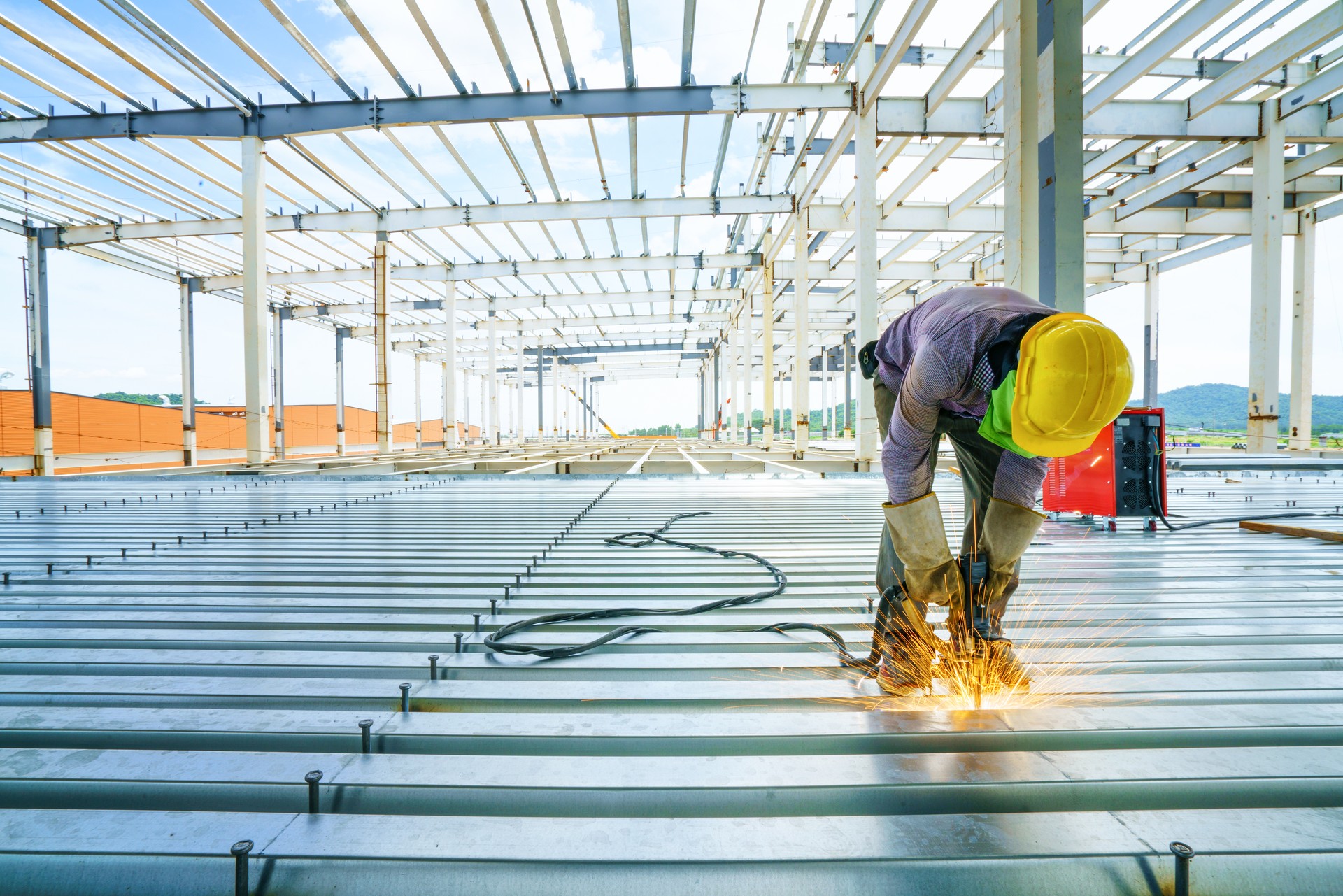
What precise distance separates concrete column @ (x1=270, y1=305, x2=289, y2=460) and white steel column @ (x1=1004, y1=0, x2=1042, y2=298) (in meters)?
21.6

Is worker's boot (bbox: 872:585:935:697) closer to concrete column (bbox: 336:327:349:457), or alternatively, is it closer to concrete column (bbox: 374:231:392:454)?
concrete column (bbox: 374:231:392:454)

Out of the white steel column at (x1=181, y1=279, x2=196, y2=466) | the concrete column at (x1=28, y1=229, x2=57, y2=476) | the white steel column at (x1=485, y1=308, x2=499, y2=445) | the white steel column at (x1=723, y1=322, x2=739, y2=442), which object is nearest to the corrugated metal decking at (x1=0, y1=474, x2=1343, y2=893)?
the concrete column at (x1=28, y1=229, x2=57, y2=476)

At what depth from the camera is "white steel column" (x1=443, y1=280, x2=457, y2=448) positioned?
19.8 m

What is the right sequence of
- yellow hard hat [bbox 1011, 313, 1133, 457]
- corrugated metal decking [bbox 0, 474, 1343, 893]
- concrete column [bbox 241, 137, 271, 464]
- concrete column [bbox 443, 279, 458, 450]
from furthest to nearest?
concrete column [bbox 443, 279, 458, 450] < concrete column [bbox 241, 137, 271, 464] < yellow hard hat [bbox 1011, 313, 1133, 457] < corrugated metal decking [bbox 0, 474, 1343, 893]

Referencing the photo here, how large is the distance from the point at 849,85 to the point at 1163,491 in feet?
26.1

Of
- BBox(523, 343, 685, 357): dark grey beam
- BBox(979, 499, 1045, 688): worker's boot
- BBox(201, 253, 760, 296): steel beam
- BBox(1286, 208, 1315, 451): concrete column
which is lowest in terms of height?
BBox(979, 499, 1045, 688): worker's boot

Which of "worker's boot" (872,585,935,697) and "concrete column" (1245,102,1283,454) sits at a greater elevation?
"concrete column" (1245,102,1283,454)

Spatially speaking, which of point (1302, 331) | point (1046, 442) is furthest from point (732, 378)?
point (1046, 442)

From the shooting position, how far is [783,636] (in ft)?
7.50

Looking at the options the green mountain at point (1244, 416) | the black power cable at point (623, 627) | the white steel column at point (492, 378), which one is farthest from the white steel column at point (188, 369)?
the green mountain at point (1244, 416)

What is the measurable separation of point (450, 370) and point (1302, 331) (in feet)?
69.5

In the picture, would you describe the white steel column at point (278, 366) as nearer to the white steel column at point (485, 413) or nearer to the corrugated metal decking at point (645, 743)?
the white steel column at point (485, 413)

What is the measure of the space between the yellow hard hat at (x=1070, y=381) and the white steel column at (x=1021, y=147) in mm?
3701

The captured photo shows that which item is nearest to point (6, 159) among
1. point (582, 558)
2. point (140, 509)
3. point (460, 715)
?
point (140, 509)
